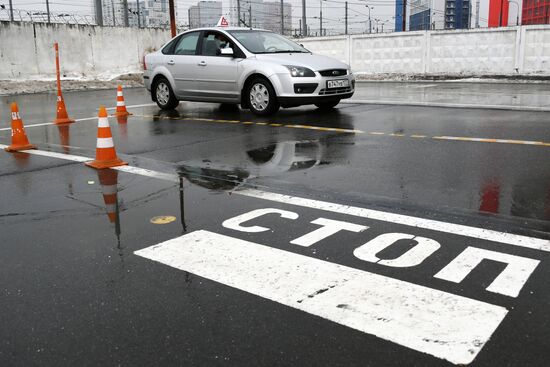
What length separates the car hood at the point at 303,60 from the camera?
35.4ft

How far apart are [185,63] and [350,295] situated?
10067 millimetres

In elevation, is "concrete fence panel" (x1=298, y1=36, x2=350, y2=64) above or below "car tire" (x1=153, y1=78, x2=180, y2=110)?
above

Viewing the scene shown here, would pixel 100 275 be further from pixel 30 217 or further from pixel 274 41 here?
pixel 274 41

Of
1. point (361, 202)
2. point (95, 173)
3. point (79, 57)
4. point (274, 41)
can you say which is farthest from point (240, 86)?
point (79, 57)

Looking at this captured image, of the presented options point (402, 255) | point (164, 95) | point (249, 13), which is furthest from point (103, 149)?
point (249, 13)

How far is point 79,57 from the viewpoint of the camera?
88.8ft

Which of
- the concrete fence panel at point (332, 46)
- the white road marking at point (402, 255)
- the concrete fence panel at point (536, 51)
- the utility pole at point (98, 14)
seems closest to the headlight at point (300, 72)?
the white road marking at point (402, 255)

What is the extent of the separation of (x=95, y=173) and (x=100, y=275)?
124 inches

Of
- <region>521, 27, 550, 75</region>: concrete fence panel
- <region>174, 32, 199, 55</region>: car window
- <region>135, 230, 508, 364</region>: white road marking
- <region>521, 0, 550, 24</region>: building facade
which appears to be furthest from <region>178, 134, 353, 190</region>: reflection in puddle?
<region>521, 0, 550, 24</region>: building facade

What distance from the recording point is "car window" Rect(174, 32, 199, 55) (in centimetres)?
1234

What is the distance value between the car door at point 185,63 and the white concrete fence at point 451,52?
1505cm

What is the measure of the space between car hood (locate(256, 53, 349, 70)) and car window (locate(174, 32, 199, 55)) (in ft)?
6.05

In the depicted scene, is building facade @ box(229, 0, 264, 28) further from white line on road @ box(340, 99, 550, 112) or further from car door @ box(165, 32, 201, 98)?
car door @ box(165, 32, 201, 98)

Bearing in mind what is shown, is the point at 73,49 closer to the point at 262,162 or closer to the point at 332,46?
the point at 332,46
